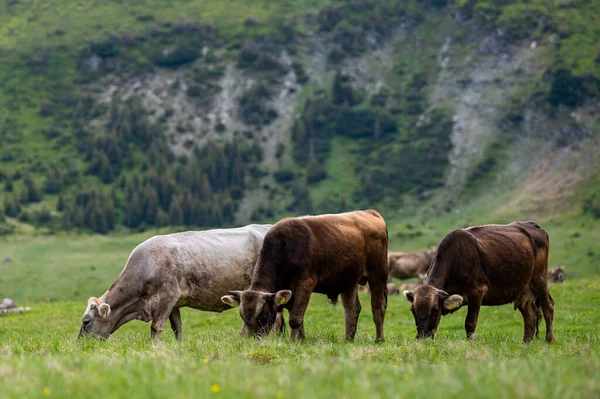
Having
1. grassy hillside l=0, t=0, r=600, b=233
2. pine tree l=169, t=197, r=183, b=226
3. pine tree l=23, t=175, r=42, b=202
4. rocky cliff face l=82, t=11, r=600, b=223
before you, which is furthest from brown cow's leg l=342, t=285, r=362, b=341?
pine tree l=23, t=175, r=42, b=202

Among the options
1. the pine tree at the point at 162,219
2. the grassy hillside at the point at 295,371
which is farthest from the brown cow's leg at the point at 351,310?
the pine tree at the point at 162,219

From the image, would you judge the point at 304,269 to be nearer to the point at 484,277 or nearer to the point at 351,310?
the point at 351,310

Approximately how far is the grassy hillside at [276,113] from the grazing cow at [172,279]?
114089mm

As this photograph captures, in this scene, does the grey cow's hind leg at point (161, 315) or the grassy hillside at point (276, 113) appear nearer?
the grey cow's hind leg at point (161, 315)

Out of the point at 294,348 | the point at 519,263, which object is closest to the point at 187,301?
the point at 294,348

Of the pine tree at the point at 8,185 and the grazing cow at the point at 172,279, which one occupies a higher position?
the grazing cow at the point at 172,279

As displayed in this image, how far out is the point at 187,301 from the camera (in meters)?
18.9

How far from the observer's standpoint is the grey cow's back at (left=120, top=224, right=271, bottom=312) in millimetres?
18438

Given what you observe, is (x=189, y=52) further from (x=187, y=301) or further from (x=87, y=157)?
(x=187, y=301)

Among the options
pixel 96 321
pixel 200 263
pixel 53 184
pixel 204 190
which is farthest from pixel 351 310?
pixel 53 184

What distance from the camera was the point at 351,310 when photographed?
17.4 m

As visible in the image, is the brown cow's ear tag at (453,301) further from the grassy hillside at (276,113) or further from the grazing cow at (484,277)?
the grassy hillside at (276,113)

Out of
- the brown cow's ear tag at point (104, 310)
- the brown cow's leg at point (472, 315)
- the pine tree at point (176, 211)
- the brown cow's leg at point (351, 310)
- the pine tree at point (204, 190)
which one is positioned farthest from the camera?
the pine tree at point (204, 190)

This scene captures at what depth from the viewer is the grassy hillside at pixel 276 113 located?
Answer: 145875 millimetres
